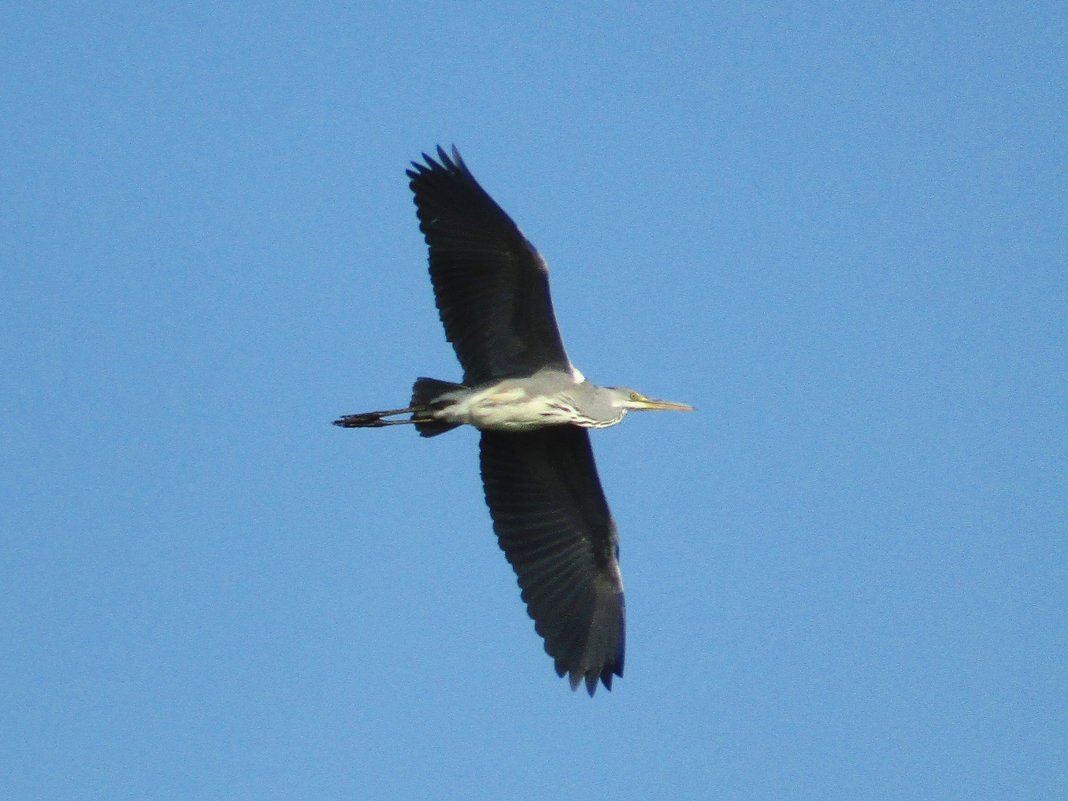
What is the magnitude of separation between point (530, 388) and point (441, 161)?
171 cm

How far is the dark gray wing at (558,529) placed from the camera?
12172 mm

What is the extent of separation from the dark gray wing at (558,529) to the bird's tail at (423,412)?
→ 73 cm

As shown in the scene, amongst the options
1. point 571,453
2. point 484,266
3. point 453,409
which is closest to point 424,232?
point 484,266

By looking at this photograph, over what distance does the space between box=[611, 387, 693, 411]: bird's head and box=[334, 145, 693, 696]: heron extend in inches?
0.4

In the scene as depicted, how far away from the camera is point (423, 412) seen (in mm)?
11641

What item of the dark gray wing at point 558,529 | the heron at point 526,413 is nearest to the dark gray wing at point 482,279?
the heron at point 526,413

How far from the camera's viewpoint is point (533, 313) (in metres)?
11.5

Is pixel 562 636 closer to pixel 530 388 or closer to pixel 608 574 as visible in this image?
pixel 608 574

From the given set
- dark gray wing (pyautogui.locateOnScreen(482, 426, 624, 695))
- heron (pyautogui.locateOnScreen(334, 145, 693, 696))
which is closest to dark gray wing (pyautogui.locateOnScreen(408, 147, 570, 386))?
heron (pyautogui.locateOnScreen(334, 145, 693, 696))

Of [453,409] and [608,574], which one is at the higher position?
[453,409]

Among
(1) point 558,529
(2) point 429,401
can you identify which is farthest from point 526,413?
(1) point 558,529

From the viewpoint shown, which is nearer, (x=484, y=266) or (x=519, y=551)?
(x=484, y=266)

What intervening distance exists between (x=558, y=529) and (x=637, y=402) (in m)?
1.13

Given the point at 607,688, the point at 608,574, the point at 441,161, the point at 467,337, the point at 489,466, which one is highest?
the point at 441,161
